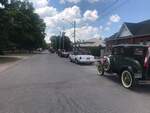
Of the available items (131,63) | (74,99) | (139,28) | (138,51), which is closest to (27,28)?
(139,28)

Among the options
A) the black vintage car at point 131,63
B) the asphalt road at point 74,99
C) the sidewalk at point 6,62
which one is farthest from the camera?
the sidewalk at point 6,62

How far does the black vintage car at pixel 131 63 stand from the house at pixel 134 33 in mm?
18086

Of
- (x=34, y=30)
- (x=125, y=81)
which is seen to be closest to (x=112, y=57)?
(x=125, y=81)

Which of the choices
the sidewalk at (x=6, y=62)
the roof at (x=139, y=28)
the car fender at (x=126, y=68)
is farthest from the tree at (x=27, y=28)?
the car fender at (x=126, y=68)

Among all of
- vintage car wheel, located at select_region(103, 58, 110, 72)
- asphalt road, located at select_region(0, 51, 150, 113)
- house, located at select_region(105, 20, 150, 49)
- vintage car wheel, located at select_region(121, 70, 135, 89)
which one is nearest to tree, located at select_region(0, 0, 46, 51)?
house, located at select_region(105, 20, 150, 49)

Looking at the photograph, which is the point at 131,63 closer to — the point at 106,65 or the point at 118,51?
the point at 118,51

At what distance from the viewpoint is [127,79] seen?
1031 cm

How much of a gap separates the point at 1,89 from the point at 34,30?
66.0m

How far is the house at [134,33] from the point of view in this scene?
30.1 metres

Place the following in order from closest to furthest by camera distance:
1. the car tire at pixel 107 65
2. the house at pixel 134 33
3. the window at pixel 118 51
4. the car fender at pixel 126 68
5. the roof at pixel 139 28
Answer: the car fender at pixel 126 68, the window at pixel 118 51, the car tire at pixel 107 65, the house at pixel 134 33, the roof at pixel 139 28

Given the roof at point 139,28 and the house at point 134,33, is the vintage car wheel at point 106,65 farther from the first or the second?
the roof at point 139,28

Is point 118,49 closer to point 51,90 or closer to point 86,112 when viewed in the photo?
point 51,90

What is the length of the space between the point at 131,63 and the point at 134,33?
24015 mm

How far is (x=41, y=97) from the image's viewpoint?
26.9 feet
